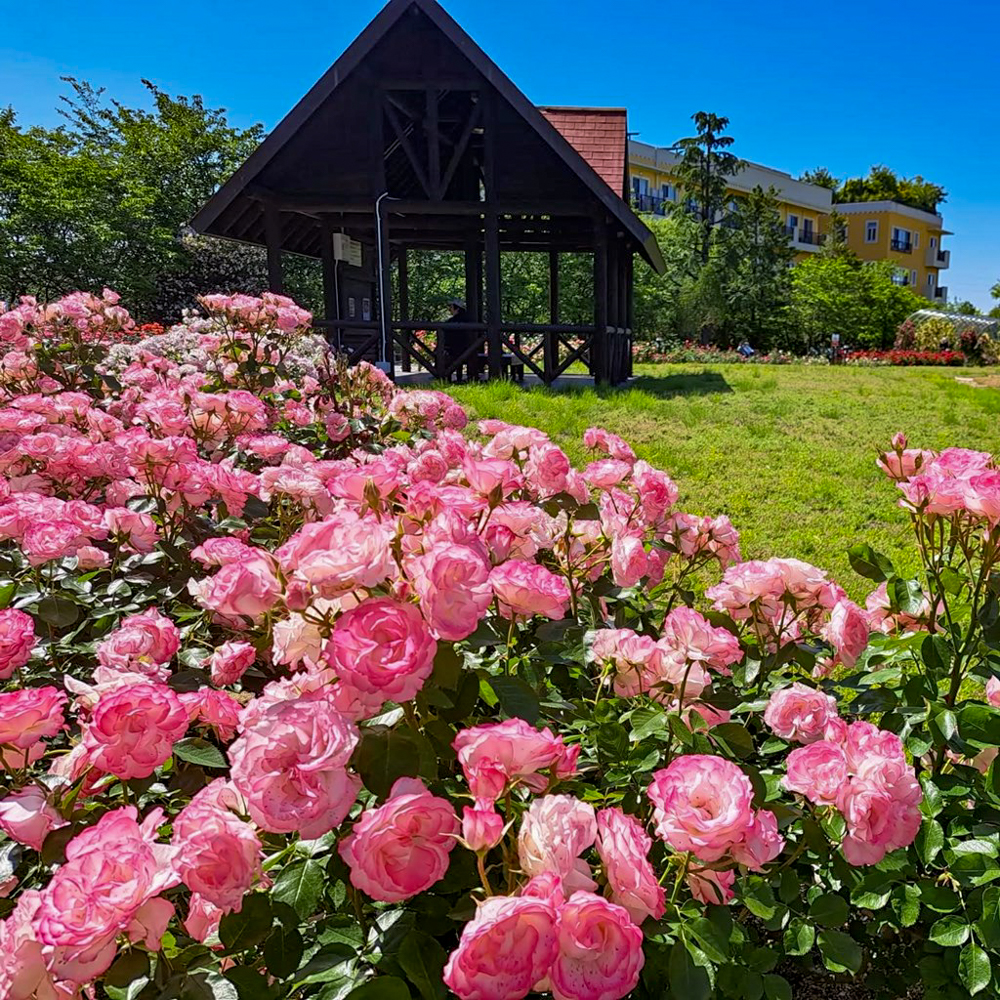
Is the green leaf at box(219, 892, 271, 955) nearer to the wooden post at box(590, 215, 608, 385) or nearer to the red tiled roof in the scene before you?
the wooden post at box(590, 215, 608, 385)

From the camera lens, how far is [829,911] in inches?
46.8

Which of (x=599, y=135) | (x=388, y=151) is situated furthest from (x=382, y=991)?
(x=599, y=135)

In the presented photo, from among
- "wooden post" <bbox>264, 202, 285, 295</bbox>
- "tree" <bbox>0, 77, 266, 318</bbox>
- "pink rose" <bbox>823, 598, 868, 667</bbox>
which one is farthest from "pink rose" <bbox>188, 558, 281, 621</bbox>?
"tree" <bbox>0, 77, 266, 318</bbox>

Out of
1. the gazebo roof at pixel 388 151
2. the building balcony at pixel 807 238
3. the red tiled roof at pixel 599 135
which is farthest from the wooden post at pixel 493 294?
the building balcony at pixel 807 238

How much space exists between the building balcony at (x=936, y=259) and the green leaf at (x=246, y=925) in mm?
76018

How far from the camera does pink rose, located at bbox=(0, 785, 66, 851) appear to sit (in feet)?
3.53

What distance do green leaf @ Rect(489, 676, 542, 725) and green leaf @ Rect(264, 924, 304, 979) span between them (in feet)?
1.31

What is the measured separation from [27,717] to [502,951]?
77 cm

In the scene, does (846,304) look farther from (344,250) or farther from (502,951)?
(502,951)

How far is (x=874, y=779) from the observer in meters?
1.12

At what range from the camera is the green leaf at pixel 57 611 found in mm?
1722

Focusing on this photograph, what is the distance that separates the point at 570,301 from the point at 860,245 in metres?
43.5

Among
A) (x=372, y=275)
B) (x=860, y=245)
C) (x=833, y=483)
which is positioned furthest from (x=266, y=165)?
(x=860, y=245)

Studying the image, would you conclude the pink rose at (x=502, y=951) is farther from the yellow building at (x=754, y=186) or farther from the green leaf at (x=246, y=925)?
the yellow building at (x=754, y=186)
